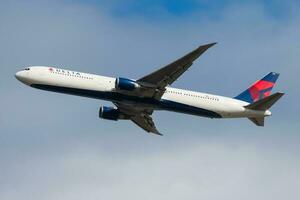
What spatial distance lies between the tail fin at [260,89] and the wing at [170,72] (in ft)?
35.7

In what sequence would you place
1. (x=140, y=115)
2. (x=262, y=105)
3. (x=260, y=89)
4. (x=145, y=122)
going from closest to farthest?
1. (x=262, y=105)
2. (x=140, y=115)
3. (x=260, y=89)
4. (x=145, y=122)

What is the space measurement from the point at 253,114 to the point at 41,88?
767 inches

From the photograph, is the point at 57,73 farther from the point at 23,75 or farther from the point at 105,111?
the point at 105,111

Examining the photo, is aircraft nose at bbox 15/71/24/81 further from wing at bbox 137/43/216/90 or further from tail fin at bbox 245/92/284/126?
tail fin at bbox 245/92/284/126

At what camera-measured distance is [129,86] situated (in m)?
71.1

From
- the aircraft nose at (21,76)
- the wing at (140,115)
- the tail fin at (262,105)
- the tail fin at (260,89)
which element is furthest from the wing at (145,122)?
the aircraft nose at (21,76)

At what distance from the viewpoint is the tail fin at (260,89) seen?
7994cm

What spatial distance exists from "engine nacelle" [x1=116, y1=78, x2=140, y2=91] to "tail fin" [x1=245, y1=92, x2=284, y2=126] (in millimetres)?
11319

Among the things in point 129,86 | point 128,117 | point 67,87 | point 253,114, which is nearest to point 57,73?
point 67,87

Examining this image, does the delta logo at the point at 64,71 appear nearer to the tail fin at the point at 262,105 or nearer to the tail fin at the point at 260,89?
the tail fin at the point at 262,105

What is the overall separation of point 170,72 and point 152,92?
285cm

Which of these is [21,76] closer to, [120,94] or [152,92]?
[120,94]

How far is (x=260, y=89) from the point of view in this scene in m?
81.4

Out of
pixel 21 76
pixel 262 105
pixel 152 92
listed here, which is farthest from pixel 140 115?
pixel 21 76
